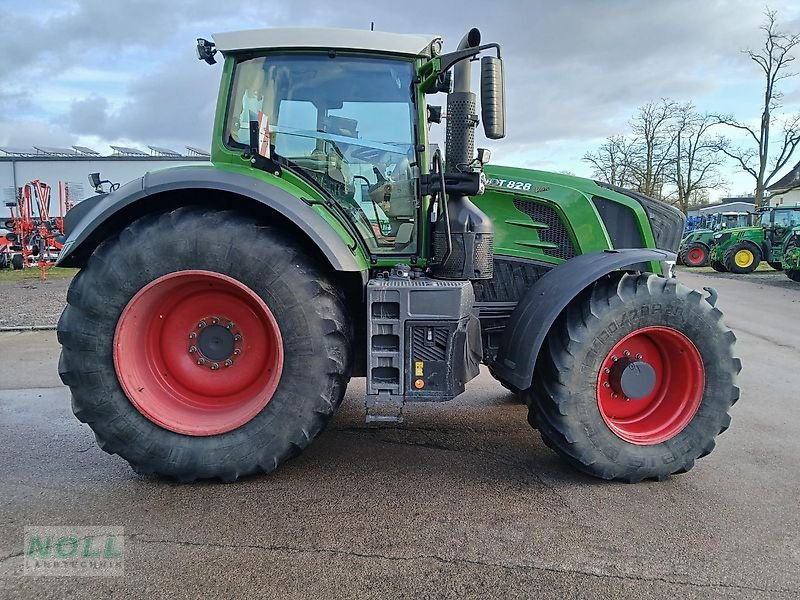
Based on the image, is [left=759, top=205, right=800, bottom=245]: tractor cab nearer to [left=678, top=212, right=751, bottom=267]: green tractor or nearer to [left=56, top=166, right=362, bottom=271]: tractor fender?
[left=678, top=212, right=751, bottom=267]: green tractor

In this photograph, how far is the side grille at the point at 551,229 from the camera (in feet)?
13.3

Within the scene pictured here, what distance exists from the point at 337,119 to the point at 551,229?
1615 mm

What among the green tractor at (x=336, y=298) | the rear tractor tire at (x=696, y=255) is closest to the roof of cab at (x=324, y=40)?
the green tractor at (x=336, y=298)

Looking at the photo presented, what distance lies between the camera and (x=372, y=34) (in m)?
3.50

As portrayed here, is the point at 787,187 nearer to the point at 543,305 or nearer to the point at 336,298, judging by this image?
the point at 543,305

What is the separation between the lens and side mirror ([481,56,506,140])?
308 cm

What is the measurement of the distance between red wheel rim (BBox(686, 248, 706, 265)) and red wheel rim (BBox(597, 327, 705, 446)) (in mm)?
22411

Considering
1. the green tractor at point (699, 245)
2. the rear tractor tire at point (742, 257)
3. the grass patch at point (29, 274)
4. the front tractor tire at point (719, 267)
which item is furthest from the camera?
the green tractor at point (699, 245)

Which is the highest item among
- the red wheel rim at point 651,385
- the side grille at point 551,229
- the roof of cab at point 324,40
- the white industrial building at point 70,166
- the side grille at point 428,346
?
the white industrial building at point 70,166

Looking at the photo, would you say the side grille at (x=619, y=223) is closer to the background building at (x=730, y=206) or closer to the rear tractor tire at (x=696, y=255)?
the rear tractor tire at (x=696, y=255)

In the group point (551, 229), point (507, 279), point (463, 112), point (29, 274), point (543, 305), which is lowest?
point (29, 274)

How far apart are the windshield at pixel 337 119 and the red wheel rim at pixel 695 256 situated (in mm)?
23037

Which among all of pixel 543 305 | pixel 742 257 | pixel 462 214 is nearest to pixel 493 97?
pixel 462 214

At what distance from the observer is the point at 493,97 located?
10.1 ft
